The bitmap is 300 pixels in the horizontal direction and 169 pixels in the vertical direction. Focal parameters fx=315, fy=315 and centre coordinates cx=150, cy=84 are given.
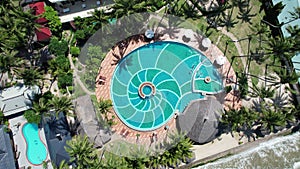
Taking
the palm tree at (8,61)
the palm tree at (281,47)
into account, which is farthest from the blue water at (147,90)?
the palm tree at (281,47)

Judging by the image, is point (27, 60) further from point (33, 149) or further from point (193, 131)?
point (193, 131)

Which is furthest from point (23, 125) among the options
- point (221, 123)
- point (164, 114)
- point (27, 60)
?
point (221, 123)

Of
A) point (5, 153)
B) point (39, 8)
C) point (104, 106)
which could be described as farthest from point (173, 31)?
point (5, 153)

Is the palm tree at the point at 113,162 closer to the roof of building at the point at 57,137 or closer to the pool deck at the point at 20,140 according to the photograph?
the roof of building at the point at 57,137

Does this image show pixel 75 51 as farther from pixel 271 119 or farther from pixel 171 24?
pixel 271 119

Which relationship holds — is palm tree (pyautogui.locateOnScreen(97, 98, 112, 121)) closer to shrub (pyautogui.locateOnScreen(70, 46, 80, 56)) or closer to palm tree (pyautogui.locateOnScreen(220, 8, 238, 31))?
shrub (pyautogui.locateOnScreen(70, 46, 80, 56))
